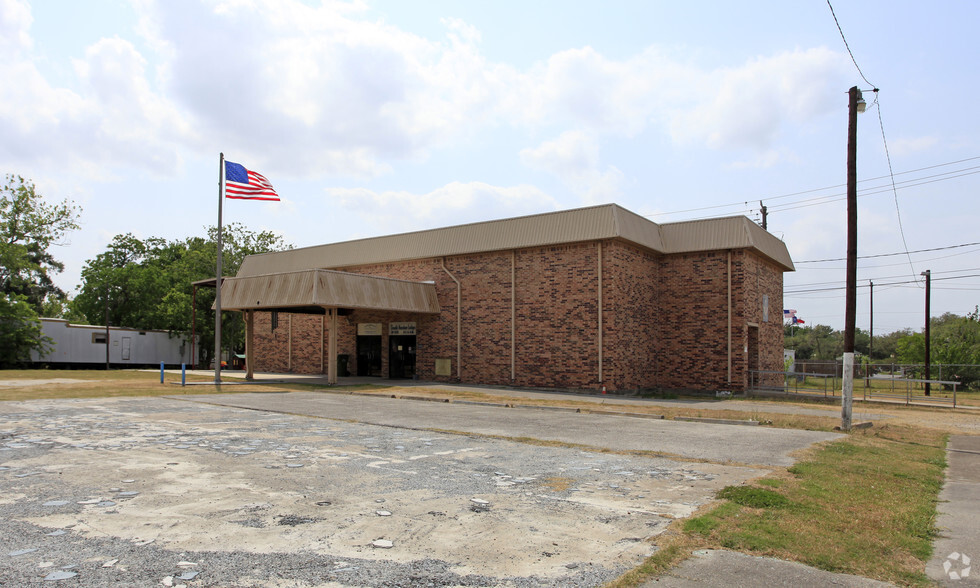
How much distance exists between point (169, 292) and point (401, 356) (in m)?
27.9

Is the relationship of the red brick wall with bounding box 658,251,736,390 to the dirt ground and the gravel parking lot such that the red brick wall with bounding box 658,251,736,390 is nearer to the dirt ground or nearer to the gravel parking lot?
the dirt ground

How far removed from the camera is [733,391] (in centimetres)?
2386

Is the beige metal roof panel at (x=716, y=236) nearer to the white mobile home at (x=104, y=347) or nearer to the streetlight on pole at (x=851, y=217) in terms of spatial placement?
the streetlight on pole at (x=851, y=217)

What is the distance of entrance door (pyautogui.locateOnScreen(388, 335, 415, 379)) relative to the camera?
97.3 feet

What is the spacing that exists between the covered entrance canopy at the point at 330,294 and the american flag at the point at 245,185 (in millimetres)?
3204

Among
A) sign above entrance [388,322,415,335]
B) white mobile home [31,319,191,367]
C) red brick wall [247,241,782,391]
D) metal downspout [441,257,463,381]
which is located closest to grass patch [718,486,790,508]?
red brick wall [247,241,782,391]

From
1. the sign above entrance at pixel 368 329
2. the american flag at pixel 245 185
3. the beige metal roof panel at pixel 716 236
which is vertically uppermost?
the american flag at pixel 245 185

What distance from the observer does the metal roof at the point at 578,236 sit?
2352cm

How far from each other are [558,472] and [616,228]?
51.1ft

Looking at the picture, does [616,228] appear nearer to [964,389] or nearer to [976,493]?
[976,493]

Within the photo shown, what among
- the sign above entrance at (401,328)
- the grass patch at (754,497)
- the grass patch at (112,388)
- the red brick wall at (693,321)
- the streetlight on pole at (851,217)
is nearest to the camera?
the grass patch at (754,497)

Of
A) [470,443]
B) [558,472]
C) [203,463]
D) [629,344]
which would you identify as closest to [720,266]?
[629,344]

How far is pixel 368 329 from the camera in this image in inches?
1229

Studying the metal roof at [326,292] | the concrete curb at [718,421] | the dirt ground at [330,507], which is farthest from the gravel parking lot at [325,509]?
the metal roof at [326,292]
